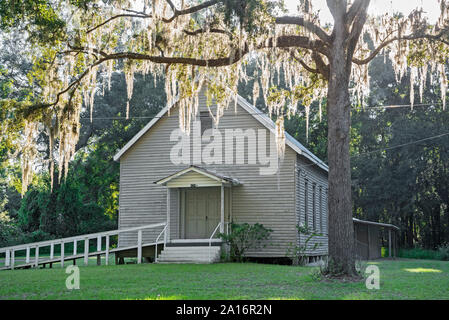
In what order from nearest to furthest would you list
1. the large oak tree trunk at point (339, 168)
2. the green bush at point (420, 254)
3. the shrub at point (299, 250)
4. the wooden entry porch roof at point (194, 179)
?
the large oak tree trunk at point (339, 168) < the wooden entry porch roof at point (194, 179) < the shrub at point (299, 250) < the green bush at point (420, 254)

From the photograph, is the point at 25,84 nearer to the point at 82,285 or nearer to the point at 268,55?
the point at 268,55

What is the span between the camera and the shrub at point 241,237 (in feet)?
62.2

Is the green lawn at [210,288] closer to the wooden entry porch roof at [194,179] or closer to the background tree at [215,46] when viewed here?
the background tree at [215,46]

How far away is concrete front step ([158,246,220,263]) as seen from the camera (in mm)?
18156

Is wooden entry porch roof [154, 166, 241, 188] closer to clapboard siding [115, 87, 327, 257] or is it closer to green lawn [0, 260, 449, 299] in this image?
clapboard siding [115, 87, 327, 257]

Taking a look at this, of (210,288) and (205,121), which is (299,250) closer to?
(205,121)

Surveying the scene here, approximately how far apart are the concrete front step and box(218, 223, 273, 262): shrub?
742mm

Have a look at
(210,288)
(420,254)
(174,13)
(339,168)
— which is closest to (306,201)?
(339,168)

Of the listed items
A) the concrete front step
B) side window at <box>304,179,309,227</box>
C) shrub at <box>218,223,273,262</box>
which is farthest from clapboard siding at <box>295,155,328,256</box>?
the concrete front step

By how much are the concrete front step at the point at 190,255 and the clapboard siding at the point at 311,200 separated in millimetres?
3306

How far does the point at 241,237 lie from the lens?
19.2 m

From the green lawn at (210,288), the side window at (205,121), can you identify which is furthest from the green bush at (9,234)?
the green lawn at (210,288)

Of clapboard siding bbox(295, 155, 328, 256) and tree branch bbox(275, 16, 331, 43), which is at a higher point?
tree branch bbox(275, 16, 331, 43)
